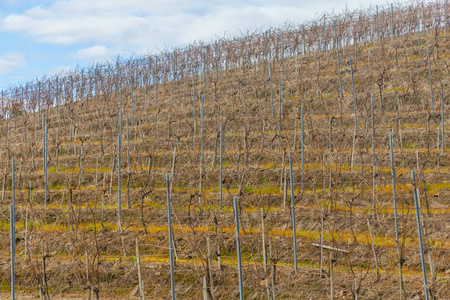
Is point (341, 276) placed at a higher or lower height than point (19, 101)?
lower

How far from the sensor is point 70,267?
10.7 metres

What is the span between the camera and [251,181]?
1391cm

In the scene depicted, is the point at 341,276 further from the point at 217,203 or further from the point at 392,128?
the point at 392,128

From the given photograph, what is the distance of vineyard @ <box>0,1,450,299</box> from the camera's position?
8.64 meters

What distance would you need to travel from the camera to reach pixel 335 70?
2250 cm

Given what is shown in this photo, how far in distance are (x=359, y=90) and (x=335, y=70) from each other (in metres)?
3.05

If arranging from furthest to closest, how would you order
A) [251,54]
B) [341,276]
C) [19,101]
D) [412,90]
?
[19,101] → [251,54] → [412,90] → [341,276]

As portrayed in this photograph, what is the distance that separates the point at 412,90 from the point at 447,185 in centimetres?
695

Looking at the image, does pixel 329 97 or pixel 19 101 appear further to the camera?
pixel 19 101

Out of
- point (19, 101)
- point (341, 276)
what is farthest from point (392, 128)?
point (19, 101)

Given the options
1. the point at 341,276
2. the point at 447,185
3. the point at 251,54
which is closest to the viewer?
the point at 341,276

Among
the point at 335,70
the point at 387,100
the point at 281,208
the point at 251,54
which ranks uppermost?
the point at 251,54

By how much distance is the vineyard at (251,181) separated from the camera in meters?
8.64

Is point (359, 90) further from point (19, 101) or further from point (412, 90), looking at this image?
point (19, 101)
